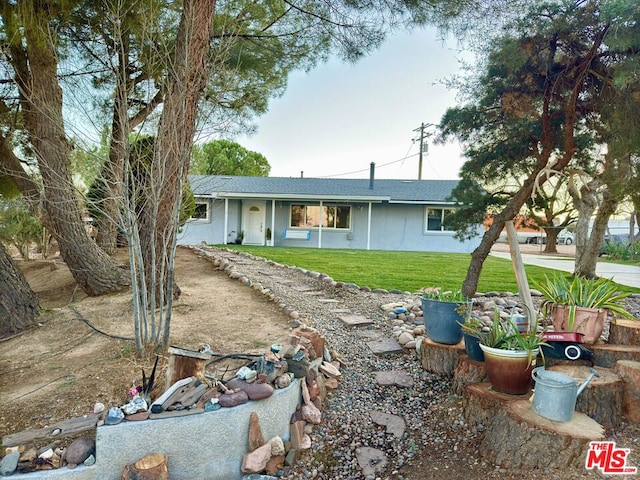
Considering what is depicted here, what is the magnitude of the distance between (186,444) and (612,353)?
2.66 meters

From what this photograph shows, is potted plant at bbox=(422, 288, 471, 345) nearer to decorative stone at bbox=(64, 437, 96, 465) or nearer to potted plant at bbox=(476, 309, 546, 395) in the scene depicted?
potted plant at bbox=(476, 309, 546, 395)

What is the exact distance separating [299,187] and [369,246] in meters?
3.44

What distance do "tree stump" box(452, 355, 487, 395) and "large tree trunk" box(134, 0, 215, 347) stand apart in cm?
206

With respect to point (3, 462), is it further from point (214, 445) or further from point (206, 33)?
point (206, 33)

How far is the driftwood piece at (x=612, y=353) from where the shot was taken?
7.89 feet

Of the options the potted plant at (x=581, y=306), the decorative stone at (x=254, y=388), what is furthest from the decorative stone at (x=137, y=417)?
the potted plant at (x=581, y=306)

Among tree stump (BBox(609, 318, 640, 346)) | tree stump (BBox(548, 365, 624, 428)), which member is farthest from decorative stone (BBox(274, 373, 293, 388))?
tree stump (BBox(609, 318, 640, 346))

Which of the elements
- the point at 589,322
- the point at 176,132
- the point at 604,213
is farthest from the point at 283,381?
the point at 604,213

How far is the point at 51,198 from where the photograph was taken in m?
4.11

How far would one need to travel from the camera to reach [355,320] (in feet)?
13.5

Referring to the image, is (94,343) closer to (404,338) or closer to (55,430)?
(55,430)

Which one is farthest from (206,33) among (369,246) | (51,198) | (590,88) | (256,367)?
(369,246)

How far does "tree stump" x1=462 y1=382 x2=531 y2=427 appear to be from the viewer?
7.05 feet

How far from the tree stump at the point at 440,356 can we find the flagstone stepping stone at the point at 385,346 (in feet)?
1.27
